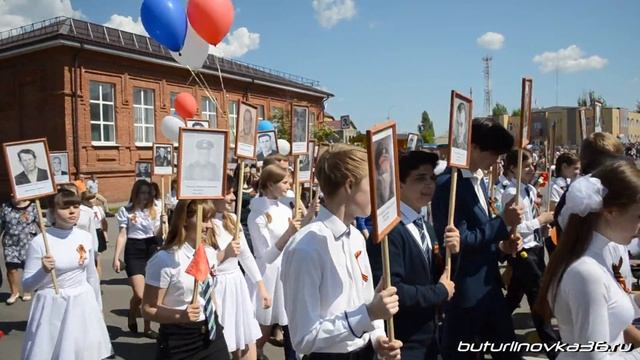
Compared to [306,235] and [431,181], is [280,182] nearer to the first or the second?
[431,181]

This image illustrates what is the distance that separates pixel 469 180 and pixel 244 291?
2082 millimetres

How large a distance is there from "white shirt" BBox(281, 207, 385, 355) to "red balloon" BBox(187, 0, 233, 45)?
17.0ft

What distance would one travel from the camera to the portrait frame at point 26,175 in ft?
15.9

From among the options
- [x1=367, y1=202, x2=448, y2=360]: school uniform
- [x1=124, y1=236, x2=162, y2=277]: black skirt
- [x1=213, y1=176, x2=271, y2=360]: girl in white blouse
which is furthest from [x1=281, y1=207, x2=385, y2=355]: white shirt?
[x1=124, y1=236, x2=162, y2=277]: black skirt

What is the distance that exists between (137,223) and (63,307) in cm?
288

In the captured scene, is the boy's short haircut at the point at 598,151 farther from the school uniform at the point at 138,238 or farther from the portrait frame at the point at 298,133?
the school uniform at the point at 138,238

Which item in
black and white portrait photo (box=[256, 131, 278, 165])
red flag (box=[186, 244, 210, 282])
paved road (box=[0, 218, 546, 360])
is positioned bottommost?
paved road (box=[0, 218, 546, 360])

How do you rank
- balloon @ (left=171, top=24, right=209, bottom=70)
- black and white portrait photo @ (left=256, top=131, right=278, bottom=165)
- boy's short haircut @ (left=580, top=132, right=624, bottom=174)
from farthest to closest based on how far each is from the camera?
black and white portrait photo @ (left=256, top=131, right=278, bottom=165), balloon @ (left=171, top=24, right=209, bottom=70), boy's short haircut @ (left=580, top=132, right=624, bottom=174)

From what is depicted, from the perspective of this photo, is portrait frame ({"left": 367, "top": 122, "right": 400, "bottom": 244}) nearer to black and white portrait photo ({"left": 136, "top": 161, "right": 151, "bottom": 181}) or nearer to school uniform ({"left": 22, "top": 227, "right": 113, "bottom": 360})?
school uniform ({"left": 22, "top": 227, "right": 113, "bottom": 360})

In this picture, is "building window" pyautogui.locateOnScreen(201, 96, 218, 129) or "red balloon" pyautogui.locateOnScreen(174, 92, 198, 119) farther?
"building window" pyautogui.locateOnScreen(201, 96, 218, 129)

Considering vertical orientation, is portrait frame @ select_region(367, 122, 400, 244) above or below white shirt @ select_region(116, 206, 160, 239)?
above

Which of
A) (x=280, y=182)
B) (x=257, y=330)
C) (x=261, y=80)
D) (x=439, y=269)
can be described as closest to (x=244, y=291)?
(x=257, y=330)

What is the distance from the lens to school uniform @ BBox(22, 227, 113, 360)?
422cm

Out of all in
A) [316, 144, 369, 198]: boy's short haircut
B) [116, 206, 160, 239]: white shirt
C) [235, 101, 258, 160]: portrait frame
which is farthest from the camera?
[116, 206, 160, 239]: white shirt
